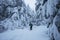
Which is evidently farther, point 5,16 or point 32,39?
point 5,16

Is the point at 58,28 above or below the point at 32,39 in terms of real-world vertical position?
above

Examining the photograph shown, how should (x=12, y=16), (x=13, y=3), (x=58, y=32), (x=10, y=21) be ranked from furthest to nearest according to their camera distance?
(x=13, y=3)
(x=12, y=16)
(x=10, y=21)
(x=58, y=32)

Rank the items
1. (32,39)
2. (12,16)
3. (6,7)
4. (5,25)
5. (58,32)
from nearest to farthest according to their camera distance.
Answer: (58,32), (32,39), (5,25), (12,16), (6,7)

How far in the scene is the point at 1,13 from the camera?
36.6m

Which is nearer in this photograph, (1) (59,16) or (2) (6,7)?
(1) (59,16)

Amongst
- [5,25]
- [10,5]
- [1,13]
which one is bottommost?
[5,25]

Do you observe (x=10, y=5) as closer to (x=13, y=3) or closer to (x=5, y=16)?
(x=13, y=3)

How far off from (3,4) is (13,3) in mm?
4998

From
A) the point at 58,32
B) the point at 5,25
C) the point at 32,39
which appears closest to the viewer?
the point at 58,32

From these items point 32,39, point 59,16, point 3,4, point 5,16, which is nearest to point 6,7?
point 3,4

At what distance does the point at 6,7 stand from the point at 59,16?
31776 mm

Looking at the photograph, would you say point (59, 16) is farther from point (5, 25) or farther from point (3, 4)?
point (3, 4)

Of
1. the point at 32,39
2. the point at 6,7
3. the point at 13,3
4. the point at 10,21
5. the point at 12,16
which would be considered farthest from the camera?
the point at 13,3

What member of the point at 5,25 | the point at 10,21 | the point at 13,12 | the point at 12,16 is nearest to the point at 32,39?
the point at 5,25
